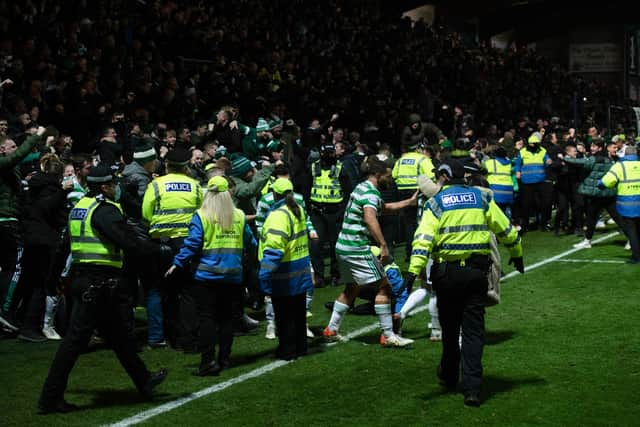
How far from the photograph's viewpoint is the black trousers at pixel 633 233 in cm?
1614

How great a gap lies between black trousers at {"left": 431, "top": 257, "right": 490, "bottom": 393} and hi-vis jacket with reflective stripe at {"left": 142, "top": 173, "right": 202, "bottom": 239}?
3.21 metres

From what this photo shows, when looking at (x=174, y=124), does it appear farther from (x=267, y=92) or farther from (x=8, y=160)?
(x=8, y=160)

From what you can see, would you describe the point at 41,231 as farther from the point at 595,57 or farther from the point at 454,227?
the point at 595,57

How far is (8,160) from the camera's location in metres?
11.0

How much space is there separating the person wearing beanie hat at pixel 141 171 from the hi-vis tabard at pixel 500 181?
9017 mm

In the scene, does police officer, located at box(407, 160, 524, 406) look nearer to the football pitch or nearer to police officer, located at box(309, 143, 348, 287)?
the football pitch

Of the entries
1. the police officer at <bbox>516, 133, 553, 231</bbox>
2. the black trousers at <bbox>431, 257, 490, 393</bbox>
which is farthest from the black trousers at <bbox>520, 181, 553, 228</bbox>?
the black trousers at <bbox>431, 257, 490, 393</bbox>

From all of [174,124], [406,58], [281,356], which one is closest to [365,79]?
[406,58]

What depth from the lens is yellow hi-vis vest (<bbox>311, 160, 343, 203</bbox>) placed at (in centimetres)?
1524

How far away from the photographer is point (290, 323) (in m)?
9.90

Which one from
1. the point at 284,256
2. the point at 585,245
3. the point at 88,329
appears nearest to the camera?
the point at 88,329

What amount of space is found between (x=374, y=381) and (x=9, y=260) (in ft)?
16.4

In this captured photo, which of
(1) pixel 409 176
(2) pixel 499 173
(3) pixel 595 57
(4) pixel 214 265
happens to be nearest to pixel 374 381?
(4) pixel 214 265

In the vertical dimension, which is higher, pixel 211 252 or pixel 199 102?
pixel 199 102
